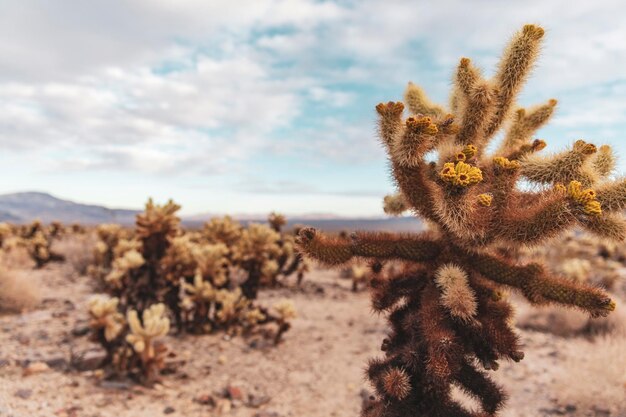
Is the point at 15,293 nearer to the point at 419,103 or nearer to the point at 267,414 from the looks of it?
the point at 267,414

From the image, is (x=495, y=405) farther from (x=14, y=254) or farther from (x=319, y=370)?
(x=14, y=254)

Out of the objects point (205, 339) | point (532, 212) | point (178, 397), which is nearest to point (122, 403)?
point (178, 397)

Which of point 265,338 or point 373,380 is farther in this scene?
point 265,338

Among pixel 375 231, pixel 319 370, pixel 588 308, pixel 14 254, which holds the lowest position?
pixel 319 370

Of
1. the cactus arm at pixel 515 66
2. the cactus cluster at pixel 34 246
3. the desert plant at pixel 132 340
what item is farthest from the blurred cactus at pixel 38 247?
the cactus arm at pixel 515 66

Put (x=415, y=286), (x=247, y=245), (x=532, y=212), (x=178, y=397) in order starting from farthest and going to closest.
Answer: (x=247, y=245) → (x=178, y=397) → (x=415, y=286) → (x=532, y=212)

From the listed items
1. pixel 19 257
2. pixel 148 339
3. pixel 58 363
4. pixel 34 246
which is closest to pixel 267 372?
pixel 148 339

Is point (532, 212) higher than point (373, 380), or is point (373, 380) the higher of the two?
point (532, 212)

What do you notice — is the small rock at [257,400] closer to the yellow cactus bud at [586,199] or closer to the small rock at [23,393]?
the small rock at [23,393]
